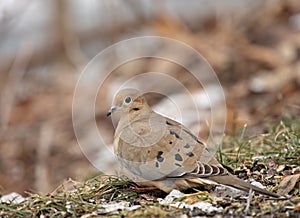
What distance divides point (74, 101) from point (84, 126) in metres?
0.96

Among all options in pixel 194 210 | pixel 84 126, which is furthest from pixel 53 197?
pixel 84 126

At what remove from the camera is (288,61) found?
28.9 feet

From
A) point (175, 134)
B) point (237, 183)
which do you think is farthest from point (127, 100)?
point (237, 183)

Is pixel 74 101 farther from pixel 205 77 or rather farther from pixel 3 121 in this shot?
pixel 205 77

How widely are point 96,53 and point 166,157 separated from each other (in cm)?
685

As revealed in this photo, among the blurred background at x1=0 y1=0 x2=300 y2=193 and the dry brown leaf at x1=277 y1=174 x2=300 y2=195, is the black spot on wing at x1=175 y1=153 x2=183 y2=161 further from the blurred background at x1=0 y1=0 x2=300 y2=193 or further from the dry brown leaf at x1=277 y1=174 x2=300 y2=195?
the blurred background at x1=0 y1=0 x2=300 y2=193

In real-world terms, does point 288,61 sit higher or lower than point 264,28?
lower

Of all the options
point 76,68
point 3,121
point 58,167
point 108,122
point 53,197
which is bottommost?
point 53,197

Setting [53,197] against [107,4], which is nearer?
[53,197]

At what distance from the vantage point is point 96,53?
10648mm

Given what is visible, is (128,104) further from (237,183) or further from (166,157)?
(237,183)

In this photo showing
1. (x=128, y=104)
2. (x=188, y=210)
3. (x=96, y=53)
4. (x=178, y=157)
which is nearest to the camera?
(x=188, y=210)

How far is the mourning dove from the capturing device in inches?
152

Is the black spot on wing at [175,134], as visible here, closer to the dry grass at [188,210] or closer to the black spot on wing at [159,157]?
the black spot on wing at [159,157]
